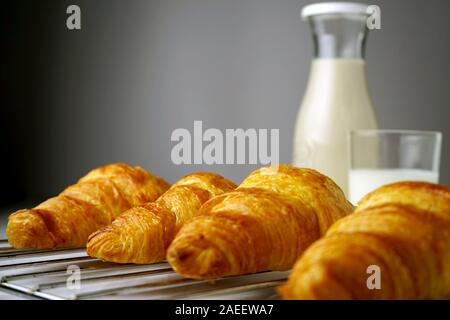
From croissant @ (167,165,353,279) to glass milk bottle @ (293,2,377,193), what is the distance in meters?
0.45

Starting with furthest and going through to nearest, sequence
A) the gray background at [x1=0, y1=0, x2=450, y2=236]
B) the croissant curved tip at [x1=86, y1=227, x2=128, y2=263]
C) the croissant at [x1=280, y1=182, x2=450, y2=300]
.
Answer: the gray background at [x1=0, y1=0, x2=450, y2=236], the croissant curved tip at [x1=86, y1=227, x2=128, y2=263], the croissant at [x1=280, y1=182, x2=450, y2=300]

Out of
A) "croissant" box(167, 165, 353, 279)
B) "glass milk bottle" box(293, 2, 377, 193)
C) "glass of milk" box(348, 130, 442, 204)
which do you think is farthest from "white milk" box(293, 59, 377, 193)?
"croissant" box(167, 165, 353, 279)

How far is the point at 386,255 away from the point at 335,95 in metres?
0.78

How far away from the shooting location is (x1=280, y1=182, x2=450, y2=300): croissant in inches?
23.5

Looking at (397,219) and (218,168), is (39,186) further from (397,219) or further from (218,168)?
(397,219)

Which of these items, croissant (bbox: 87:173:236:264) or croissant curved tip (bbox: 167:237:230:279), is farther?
croissant (bbox: 87:173:236:264)

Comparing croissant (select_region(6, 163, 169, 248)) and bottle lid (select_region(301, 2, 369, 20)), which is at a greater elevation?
bottle lid (select_region(301, 2, 369, 20))

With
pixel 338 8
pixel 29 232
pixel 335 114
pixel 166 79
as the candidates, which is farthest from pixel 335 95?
pixel 166 79

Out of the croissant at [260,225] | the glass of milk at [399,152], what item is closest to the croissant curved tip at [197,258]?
the croissant at [260,225]

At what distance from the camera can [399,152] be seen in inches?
40.2

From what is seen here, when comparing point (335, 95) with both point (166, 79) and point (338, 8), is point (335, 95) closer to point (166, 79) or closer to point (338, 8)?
point (338, 8)

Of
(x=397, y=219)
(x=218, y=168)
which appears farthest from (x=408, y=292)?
(x=218, y=168)

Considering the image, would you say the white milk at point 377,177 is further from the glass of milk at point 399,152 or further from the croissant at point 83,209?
the croissant at point 83,209

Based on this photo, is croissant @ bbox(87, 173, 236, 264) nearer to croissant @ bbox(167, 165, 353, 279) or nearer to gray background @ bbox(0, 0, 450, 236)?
croissant @ bbox(167, 165, 353, 279)
